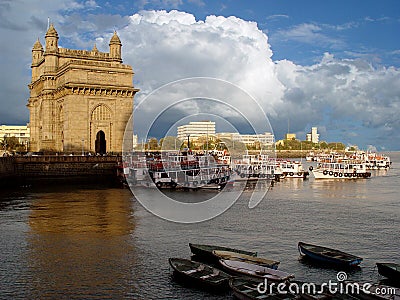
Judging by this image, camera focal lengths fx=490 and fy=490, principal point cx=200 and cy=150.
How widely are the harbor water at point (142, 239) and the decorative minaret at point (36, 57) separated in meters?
58.8

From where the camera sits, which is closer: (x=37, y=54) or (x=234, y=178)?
(x=234, y=178)

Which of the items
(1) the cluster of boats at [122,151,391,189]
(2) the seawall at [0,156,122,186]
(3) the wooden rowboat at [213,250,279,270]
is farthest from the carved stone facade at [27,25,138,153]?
(3) the wooden rowboat at [213,250,279,270]

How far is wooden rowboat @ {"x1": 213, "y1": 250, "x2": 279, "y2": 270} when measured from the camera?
2553 cm

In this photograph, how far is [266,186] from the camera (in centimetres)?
7862

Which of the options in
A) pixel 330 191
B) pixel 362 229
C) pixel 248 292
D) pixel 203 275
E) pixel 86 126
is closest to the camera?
pixel 248 292

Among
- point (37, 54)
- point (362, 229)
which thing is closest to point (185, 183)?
point (362, 229)

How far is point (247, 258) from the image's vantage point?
26656mm

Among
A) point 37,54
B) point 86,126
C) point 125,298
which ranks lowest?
point 125,298

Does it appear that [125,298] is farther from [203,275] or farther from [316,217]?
[316,217]

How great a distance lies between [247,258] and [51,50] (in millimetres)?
80756

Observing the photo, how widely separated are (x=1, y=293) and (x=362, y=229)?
1057 inches

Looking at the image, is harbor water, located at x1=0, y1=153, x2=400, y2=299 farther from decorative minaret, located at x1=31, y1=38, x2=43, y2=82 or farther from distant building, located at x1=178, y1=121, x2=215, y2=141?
decorative minaret, located at x1=31, y1=38, x2=43, y2=82

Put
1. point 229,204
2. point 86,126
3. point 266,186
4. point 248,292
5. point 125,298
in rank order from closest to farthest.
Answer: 1. point 248,292
2. point 125,298
3. point 229,204
4. point 266,186
5. point 86,126

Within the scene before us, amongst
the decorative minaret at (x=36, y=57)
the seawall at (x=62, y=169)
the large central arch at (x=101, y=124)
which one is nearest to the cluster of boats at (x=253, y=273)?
the seawall at (x=62, y=169)
